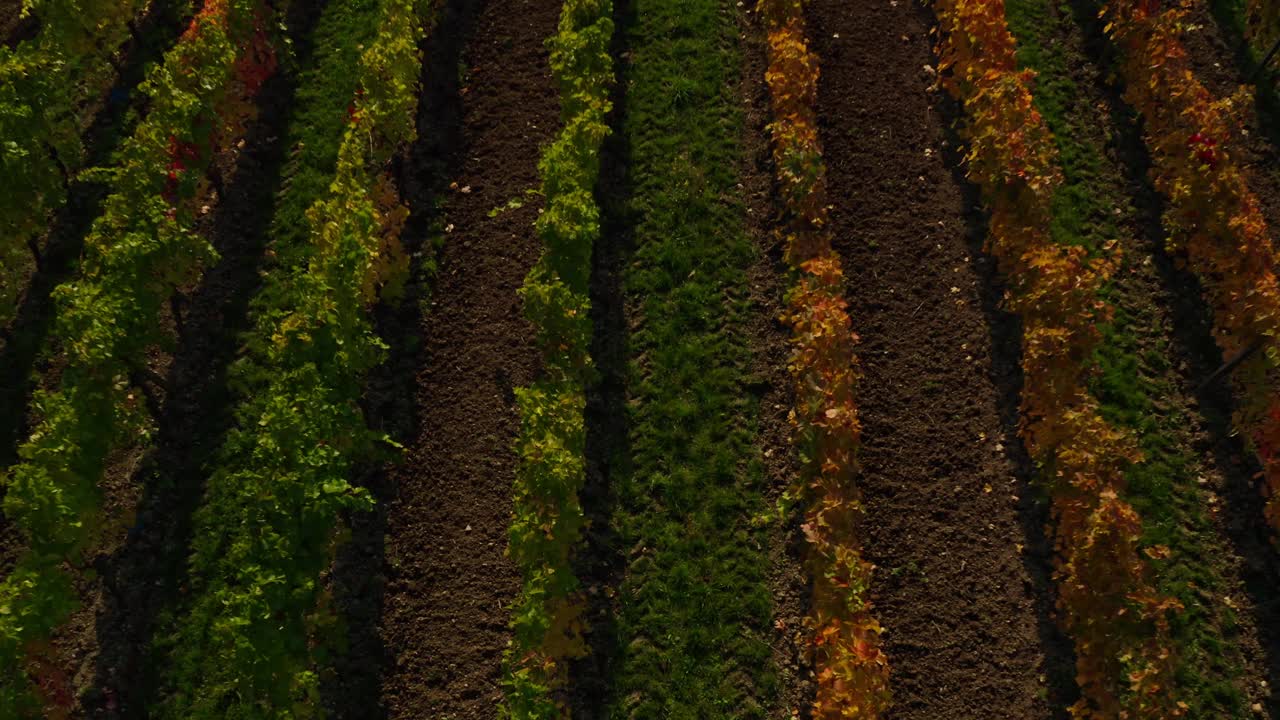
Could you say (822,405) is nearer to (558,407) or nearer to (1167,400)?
(558,407)

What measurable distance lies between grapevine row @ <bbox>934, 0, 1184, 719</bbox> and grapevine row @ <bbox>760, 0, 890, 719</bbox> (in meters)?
2.24

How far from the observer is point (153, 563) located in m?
11.6

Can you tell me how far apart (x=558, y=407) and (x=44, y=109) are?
33.3ft

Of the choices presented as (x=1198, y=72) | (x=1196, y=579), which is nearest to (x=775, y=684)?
(x=1196, y=579)

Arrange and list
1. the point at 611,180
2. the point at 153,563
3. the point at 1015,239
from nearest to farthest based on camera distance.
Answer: the point at 153,563
the point at 1015,239
the point at 611,180

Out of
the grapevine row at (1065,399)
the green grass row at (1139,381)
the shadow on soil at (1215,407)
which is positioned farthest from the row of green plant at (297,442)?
the shadow on soil at (1215,407)

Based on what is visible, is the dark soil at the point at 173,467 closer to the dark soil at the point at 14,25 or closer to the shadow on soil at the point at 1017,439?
the dark soil at the point at 14,25

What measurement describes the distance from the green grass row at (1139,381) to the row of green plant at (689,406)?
4.78 metres

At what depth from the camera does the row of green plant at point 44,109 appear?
13328 mm

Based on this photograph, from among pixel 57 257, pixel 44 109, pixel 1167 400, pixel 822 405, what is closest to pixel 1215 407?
pixel 1167 400

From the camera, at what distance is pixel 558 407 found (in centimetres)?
1128

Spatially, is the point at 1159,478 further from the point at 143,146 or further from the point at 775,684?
the point at 143,146

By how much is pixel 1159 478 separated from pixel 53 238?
1652 centimetres

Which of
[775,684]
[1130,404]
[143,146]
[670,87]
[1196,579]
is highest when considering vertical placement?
[670,87]
